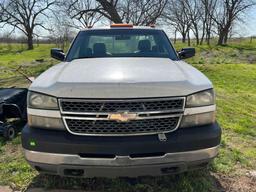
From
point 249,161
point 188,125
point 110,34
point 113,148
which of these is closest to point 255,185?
point 249,161

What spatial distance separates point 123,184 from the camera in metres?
3.59

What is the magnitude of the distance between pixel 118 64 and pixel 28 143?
53.8 inches

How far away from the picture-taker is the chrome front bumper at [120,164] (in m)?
2.90

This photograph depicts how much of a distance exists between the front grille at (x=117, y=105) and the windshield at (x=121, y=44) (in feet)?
5.40

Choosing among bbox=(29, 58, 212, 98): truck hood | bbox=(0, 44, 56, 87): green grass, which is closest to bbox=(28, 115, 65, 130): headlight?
bbox=(29, 58, 212, 98): truck hood

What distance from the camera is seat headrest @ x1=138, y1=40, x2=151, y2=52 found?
15.7ft

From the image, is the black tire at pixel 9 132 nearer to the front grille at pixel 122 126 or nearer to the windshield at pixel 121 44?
the windshield at pixel 121 44

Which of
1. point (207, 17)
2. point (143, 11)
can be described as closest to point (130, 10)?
point (143, 11)

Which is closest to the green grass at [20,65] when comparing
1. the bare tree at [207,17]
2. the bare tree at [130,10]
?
the bare tree at [130,10]

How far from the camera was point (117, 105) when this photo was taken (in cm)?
291

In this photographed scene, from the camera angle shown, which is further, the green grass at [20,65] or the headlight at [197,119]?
the green grass at [20,65]

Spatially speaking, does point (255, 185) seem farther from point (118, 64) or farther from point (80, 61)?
point (80, 61)

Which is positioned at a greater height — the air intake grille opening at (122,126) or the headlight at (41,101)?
the headlight at (41,101)

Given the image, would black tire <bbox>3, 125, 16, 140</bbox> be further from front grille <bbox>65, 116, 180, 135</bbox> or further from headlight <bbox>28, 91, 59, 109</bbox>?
front grille <bbox>65, 116, 180, 135</bbox>
